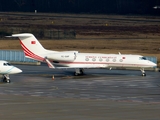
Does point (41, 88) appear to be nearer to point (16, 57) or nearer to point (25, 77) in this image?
point (25, 77)

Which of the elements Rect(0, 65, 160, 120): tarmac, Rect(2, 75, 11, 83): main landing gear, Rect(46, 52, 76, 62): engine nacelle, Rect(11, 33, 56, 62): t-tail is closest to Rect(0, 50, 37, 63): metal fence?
Rect(0, 65, 160, 120): tarmac

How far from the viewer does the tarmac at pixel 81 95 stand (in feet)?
139

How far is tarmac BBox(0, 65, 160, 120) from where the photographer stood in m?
42.4

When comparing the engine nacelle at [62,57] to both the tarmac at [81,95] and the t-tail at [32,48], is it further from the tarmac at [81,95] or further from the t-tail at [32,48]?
the tarmac at [81,95]

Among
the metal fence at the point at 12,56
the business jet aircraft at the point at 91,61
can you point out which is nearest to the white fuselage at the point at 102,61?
the business jet aircraft at the point at 91,61

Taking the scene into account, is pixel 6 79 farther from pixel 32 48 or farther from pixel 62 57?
pixel 32 48

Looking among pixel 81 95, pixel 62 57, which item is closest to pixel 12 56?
pixel 62 57

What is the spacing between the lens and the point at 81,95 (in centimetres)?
5584

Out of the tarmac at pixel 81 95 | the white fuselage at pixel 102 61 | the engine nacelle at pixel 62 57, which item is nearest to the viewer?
the tarmac at pixel 81 95

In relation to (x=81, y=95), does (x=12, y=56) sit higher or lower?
higher

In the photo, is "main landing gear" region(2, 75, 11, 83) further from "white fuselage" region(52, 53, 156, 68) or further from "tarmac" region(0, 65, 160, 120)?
"white fuselage" region(52, 53, 156, 68)

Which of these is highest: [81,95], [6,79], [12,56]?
[12,56]

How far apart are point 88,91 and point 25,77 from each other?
54.0 feet

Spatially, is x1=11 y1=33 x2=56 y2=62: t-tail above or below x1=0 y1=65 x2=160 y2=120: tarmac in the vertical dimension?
above
